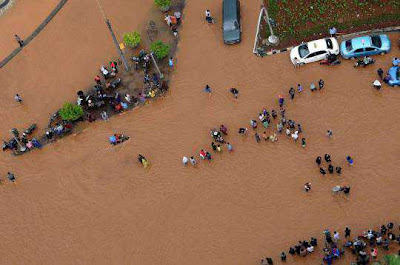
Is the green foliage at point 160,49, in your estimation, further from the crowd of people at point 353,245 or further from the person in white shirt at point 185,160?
the crowd of people at point 353,245

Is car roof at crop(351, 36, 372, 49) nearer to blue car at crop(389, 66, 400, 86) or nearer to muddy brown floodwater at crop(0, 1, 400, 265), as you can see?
muddy brown floodwater at crop(0, 1, 400, 265)

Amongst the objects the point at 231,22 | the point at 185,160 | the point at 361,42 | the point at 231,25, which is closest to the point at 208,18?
the point at 231,22

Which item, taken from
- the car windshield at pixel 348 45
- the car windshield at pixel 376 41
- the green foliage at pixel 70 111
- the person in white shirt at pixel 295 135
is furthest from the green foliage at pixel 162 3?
Result: the car windshield at pixel 376 41

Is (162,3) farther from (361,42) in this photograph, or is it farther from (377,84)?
(377,84)

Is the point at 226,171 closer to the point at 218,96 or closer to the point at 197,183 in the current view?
the point at 197,183

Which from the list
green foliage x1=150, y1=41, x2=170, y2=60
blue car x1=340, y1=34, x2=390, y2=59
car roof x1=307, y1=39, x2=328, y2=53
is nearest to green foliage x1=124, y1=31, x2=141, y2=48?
green foliage x1=150, y1=41, x2=170, y2=60

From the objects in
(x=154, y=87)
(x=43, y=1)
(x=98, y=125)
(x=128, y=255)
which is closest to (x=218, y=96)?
(x=154, y=87)
